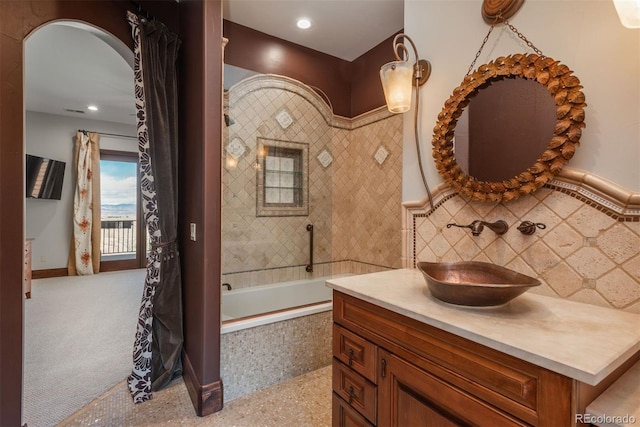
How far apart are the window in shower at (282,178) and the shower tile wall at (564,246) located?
191cm

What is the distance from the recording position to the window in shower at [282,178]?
9.82ft

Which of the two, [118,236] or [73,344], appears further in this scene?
[118,236]

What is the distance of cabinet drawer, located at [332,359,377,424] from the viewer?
3.85ft

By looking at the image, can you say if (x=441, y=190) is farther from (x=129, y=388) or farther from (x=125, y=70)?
(x=125, y=70)

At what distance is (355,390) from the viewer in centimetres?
126

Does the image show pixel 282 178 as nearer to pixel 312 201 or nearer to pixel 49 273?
pixel 312 201

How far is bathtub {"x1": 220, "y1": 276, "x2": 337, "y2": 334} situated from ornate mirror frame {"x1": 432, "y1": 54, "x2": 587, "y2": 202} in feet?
3.80

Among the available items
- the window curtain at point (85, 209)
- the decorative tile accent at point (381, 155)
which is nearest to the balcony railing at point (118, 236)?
the window curtain at point (85, 209)

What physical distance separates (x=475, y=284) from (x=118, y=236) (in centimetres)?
691

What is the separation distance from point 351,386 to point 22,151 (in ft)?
6.58

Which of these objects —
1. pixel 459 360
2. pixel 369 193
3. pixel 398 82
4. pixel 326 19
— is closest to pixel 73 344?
pixel 369 193

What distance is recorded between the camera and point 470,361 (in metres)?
0.86

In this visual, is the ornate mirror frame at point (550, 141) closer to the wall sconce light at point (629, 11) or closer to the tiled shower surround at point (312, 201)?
the wall sconce light at point (629, 11)

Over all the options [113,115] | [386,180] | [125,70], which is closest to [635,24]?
[386,180]
